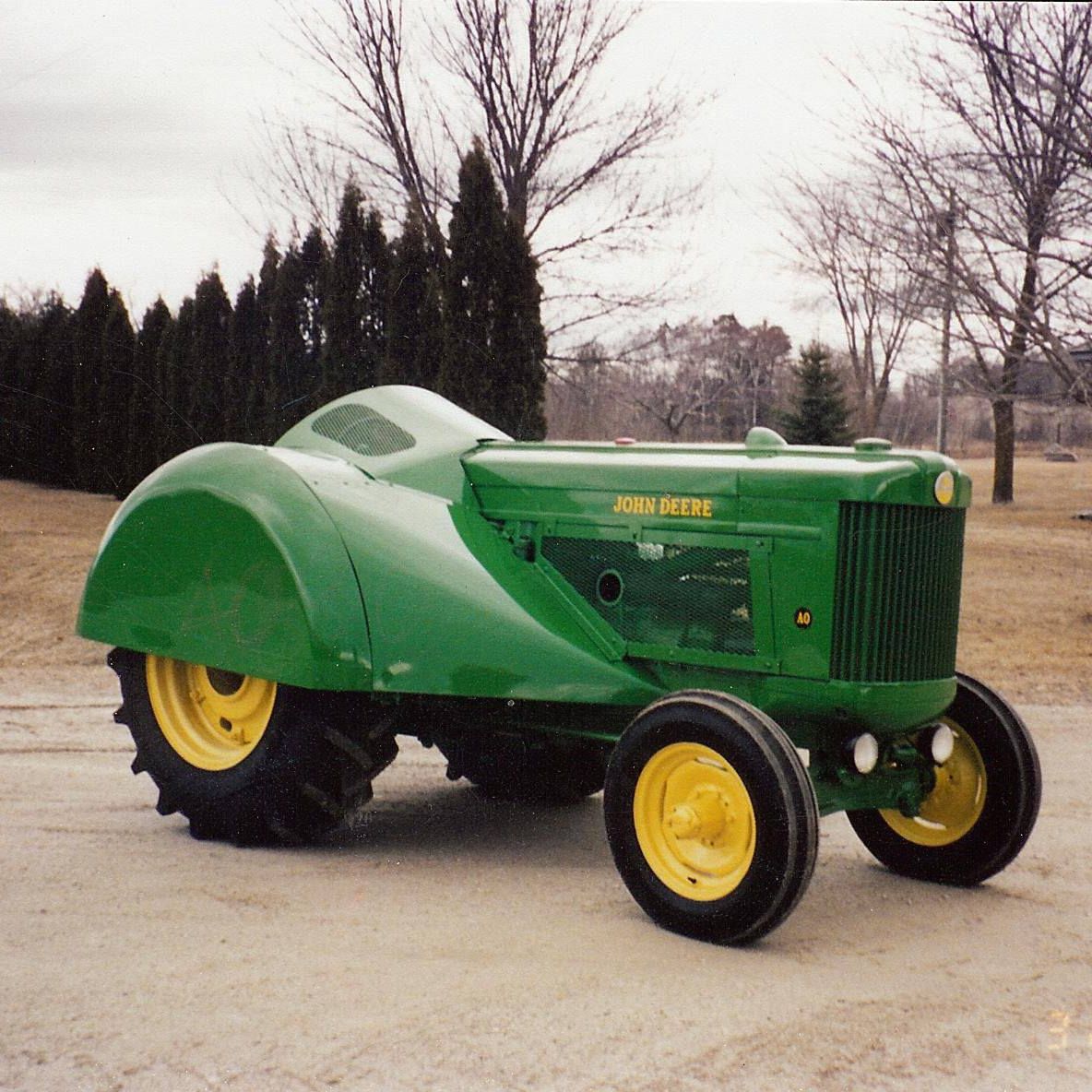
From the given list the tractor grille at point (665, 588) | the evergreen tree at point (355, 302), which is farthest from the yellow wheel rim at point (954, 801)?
the evergreen tree at point (355, 302)

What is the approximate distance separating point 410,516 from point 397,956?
179 cm

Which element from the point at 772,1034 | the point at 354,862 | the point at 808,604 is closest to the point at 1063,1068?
the point at 772,1034

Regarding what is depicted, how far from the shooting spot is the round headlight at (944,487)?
474 centimetres

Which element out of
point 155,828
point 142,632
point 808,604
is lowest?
point 155,828

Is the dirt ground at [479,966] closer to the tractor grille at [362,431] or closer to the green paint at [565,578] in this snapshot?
the green paint at [565,578]

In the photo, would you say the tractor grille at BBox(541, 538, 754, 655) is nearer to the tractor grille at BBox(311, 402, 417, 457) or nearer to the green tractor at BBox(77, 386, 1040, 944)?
the green tractor at BBox(77, 386, 1040, 944)

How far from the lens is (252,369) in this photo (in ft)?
70.9

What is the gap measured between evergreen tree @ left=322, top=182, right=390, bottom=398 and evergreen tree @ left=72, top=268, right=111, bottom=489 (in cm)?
680

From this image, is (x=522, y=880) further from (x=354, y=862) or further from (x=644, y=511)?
(x=644, y=511)

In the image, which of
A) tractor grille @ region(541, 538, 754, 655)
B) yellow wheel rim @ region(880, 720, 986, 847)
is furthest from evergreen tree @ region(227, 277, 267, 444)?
yellow wheel rim @ region(880, 720, 986, 847)

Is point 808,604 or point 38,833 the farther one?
point 38,833

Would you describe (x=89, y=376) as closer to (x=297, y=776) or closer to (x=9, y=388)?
(x=9, y=388)

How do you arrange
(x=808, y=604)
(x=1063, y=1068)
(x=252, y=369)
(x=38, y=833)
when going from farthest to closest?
(x=252, y=369) < (x=38, y=833) < (x=808, y=604) < (x=1063, y=1068)

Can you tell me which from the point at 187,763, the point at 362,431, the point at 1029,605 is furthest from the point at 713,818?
the point at 1029,605
